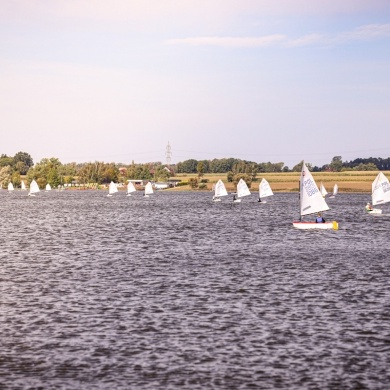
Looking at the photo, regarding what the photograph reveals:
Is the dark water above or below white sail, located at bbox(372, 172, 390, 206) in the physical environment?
below

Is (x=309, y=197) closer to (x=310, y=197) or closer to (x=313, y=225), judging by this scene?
(x=310, y=197)

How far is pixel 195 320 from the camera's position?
33.3 meters

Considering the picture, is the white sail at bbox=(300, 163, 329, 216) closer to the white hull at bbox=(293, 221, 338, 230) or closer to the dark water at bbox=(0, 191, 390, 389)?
the white hull at bbox=(293, 221, 338, 230)

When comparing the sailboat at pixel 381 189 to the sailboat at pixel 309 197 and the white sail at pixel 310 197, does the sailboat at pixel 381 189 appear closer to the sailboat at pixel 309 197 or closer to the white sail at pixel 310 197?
the sailboat at pixel 309 197

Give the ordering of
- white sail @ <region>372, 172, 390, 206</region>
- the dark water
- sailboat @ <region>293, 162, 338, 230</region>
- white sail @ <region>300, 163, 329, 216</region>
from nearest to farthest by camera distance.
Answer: the dark water < sailboat @ <region>293, 162, 338, 230</region> < white sail @ <region>300, 163, 329, 216</region> < white sail @ <region>372, 172, 390, 206</region>

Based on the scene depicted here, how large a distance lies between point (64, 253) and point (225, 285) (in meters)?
26.3

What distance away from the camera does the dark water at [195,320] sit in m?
24.6

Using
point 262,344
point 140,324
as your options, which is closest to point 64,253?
point 140,324

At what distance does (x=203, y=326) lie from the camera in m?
32.0

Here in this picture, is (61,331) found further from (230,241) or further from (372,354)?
(230,241)

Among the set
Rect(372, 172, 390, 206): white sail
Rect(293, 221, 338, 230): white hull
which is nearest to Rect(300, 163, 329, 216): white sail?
Rect(293, 221, 338, 230): white hull

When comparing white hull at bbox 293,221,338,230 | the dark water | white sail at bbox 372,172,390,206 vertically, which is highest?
white sail at bbox 372,172,390,206

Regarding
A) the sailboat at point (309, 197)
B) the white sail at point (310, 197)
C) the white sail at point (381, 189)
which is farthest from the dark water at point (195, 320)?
the white sail at point (381, 189)

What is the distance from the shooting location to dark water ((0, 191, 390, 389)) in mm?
24609
